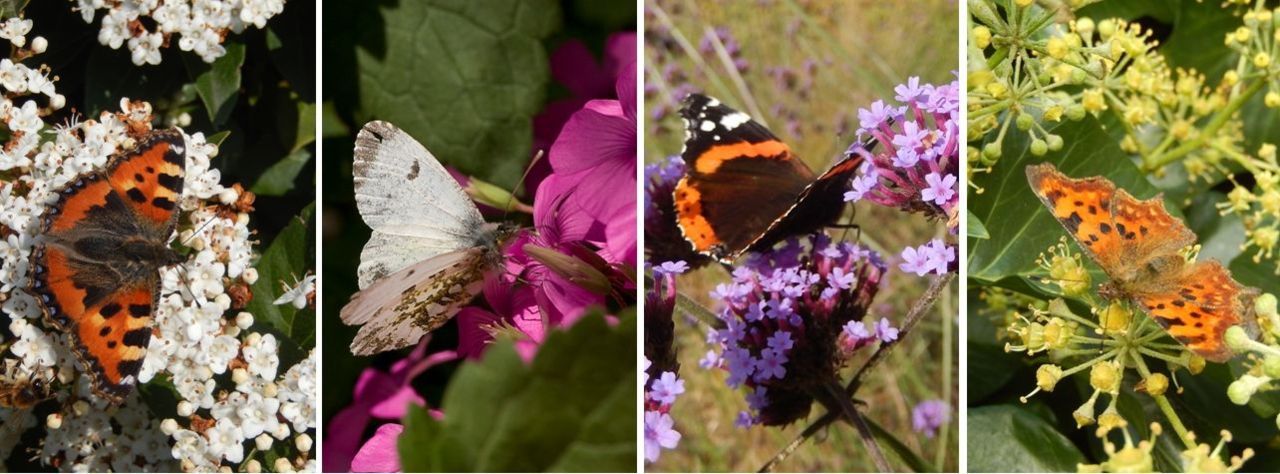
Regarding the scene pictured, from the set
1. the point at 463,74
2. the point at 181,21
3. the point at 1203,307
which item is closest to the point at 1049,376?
the point at 1203,307

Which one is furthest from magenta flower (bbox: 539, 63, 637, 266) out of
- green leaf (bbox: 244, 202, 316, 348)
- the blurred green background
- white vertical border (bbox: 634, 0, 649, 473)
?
green leaf (bbox: 244, 202, 316, 348)

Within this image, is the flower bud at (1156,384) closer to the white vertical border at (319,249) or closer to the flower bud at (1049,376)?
the flower bud at (1049,376)

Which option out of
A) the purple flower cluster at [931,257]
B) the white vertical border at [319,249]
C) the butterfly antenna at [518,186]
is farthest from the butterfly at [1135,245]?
the white vertical border at [319,249]

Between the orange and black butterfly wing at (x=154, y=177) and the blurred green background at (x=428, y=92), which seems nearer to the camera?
the orange and black butterfly wing at (x=154, y=177)

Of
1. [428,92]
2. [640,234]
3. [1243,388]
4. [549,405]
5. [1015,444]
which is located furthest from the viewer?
[428,92]

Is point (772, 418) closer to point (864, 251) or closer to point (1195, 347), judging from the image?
point (864, 251)

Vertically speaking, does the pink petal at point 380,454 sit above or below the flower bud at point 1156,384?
below

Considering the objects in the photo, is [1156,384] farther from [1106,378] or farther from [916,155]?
[916,155]
